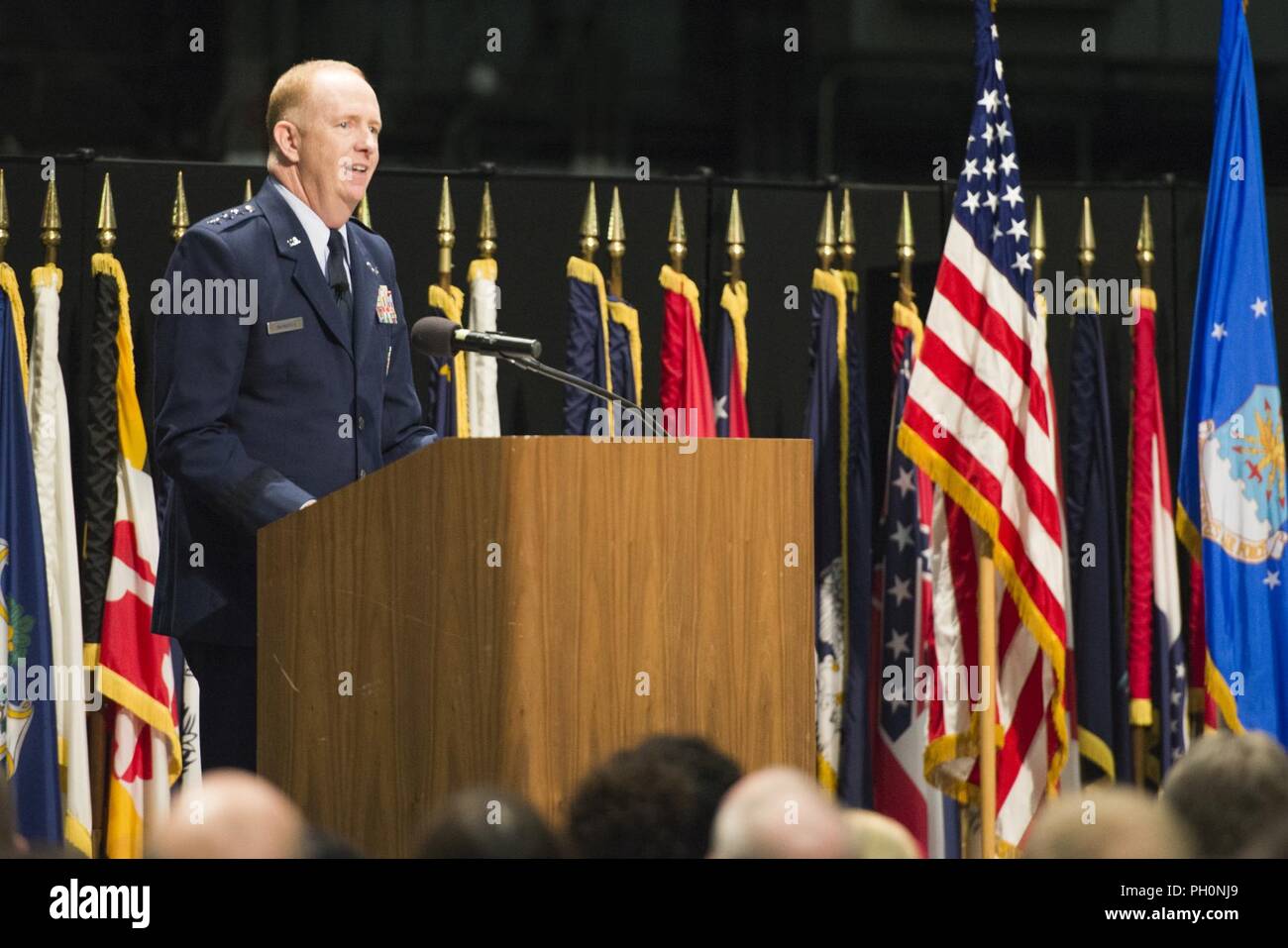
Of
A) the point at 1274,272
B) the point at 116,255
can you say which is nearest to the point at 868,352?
the point at 1274,272

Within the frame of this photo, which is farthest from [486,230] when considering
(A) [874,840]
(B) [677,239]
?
(A) [874,840]

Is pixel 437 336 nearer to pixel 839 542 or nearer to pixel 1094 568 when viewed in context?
pixel 839 542

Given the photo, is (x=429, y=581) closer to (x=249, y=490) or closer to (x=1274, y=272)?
(x=249, y=490)

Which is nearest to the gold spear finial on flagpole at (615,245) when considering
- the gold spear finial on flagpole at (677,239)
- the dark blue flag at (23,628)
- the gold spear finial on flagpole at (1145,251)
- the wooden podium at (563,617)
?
the gold spear finial on flagpole at (677,239)

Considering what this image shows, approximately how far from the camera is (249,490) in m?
3.45

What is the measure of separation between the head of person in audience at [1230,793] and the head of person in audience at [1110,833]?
0.28 m

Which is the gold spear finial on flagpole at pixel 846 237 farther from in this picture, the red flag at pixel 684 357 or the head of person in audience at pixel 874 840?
the head of person in audience at pixel 874 840

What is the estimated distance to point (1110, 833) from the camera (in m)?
2.05

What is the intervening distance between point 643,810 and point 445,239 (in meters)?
3.68

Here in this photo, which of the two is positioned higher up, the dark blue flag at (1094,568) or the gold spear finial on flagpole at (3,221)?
the gold spear finial on flagpole at (3,221)

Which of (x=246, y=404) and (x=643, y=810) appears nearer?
(x=643, y=810)

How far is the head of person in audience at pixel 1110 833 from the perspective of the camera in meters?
2.04

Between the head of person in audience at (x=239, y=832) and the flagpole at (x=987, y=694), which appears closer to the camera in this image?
the head of person in audience at (x=239, y=832)
